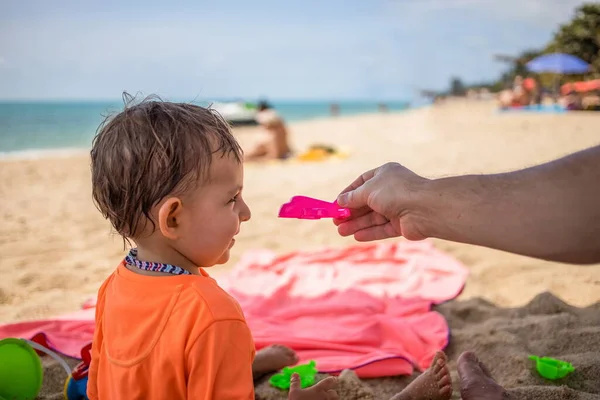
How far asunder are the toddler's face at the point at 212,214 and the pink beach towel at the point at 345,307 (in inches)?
38.9

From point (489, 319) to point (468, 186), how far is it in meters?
1.40

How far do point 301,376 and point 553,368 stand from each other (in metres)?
0.95

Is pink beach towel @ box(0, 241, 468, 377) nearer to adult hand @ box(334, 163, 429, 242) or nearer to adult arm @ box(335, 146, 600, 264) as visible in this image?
→ adult hand @ box(334, 163, 429, 242)

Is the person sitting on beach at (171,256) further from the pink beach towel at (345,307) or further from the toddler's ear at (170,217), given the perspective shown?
the pink beach towel at (345,307)

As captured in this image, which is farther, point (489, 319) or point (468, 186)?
point (489, 319)

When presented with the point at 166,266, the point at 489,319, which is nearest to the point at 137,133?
the point at 166,266

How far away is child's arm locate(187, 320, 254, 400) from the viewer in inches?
48.1

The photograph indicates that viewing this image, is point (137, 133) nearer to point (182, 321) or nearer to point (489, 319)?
point (182, 321)

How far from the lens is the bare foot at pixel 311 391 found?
56.4 inches

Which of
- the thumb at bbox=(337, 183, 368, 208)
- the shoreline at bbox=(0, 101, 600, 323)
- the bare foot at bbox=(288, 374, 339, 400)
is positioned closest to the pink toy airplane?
the thumb at bbox=(337, 183, 368, 208)

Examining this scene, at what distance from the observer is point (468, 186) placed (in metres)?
1.38

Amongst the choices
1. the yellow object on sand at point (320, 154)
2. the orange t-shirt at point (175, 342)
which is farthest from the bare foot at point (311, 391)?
the yellow object on sand at point (320, 154)

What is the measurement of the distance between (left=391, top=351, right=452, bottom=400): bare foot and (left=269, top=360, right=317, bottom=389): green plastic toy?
0.40 m

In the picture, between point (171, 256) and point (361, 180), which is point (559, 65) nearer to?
point (361, 180)
